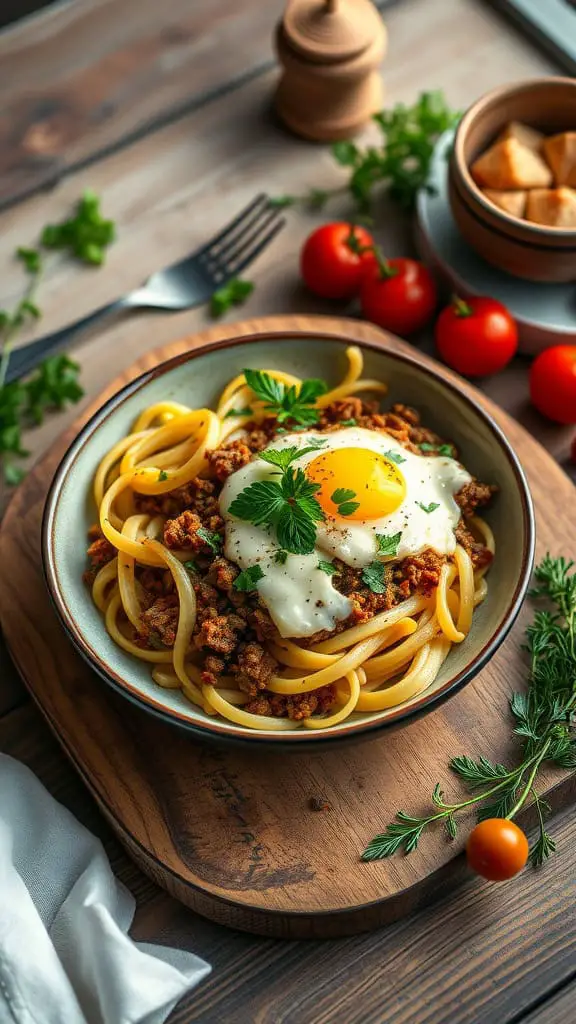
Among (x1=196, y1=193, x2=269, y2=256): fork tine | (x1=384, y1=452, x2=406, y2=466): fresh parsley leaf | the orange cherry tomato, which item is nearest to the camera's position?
the orange cherry tomato

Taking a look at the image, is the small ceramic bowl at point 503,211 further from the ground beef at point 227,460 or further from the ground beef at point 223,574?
the ground beef at point 223,574

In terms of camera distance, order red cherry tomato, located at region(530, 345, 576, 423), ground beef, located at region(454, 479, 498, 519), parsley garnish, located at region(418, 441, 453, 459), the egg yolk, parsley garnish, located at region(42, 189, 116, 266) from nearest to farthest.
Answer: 1. the egg yolk
2. ground beef, located at region(454, 479, 498, 519)
3. parsley garnish, located at region(418, 441, 453, 459)
4. red cherry tomato, located at region(530, 345, 576, 423)
5. parsley garnish, located at region(42, 189, 116, 266)

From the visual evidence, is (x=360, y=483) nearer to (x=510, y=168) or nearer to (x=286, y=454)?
(x=286, y=454)

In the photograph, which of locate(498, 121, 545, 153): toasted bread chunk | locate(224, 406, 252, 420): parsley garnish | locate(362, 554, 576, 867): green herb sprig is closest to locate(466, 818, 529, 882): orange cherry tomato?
locate(362, 554, 576, 867): green herb sprig

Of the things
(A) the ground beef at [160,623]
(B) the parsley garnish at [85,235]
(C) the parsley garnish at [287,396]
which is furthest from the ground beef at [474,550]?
(B) the parsley garnish at [85,235]

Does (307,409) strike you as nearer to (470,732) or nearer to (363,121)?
(470,732)

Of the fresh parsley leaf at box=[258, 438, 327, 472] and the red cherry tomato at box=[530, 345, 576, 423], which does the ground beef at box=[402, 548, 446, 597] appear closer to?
the fresh parsley leaf at box=[258, 438, 327, 472]
